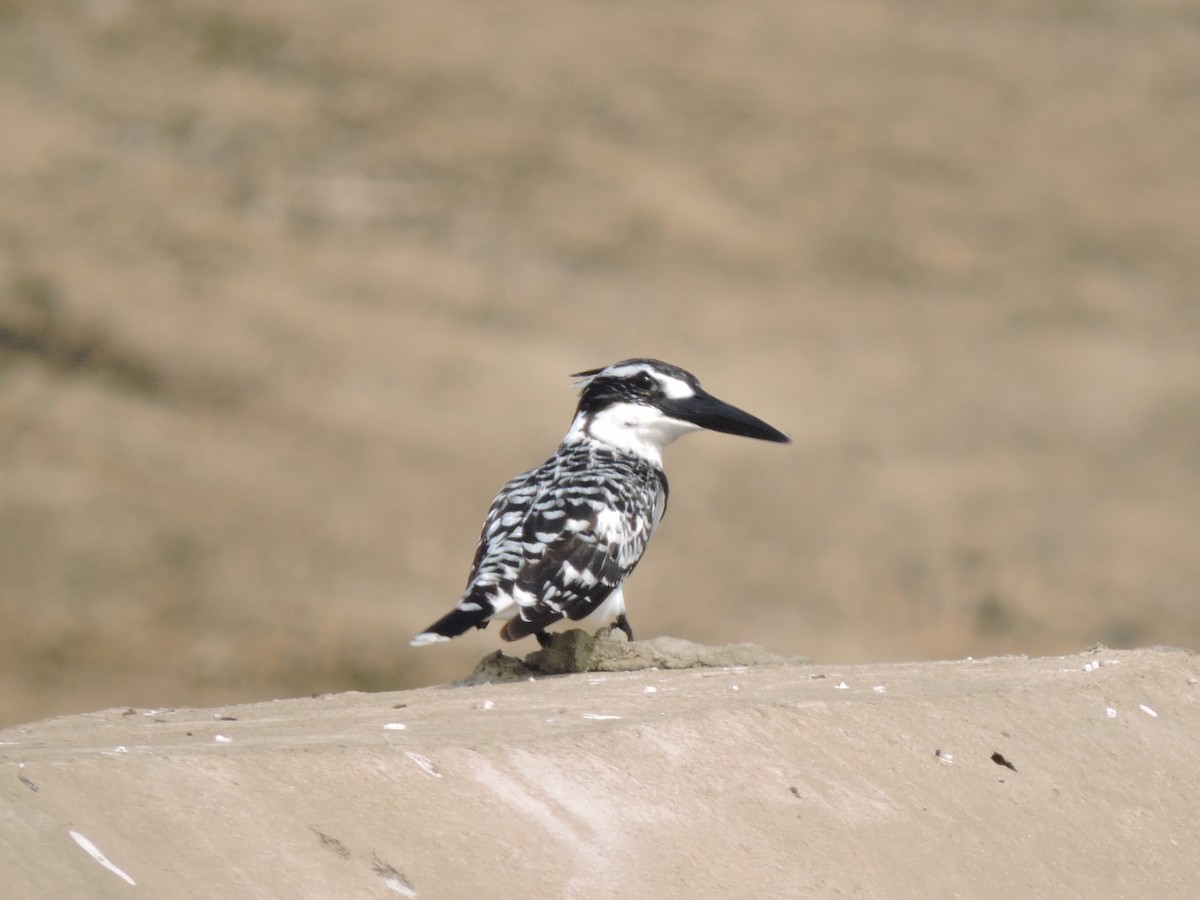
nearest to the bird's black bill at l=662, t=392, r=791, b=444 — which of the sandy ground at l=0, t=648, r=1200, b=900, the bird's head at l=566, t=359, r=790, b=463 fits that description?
the bird's head at l=566, t=359, r=790, b=463

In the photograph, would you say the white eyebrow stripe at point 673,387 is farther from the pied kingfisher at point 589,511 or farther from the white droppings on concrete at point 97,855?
the white droppings on concrete at point 97,855

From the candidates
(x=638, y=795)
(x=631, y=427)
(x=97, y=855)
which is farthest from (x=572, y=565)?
(x=97, y=855)

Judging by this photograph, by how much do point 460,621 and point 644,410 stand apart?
173 cm

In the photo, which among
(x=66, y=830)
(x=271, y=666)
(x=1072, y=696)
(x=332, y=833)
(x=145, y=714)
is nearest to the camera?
(x=66, y=830)

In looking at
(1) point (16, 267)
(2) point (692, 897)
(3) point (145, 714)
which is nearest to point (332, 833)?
(2) point (692, 897)

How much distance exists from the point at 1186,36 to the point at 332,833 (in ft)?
64.5

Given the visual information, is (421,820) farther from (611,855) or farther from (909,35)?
(909,35)

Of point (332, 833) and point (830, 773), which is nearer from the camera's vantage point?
point (332, 833)

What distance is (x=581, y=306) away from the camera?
1952 cm

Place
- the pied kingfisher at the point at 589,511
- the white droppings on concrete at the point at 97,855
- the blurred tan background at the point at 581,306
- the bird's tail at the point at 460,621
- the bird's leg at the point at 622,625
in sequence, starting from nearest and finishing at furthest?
the white droppings on concrete at the point at 97,855
the bird's tail at the point at 460,621
the pied kingfisher at the point at 589,511
the bird's leg at the point at 622,625
the blurred tan background at the point at 581,306

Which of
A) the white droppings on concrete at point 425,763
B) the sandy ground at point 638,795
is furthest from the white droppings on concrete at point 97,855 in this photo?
the white droppings on concrete at point 425,763

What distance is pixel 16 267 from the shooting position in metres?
19.4

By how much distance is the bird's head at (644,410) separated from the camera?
6762mm

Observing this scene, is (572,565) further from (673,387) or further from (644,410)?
(673,387)
